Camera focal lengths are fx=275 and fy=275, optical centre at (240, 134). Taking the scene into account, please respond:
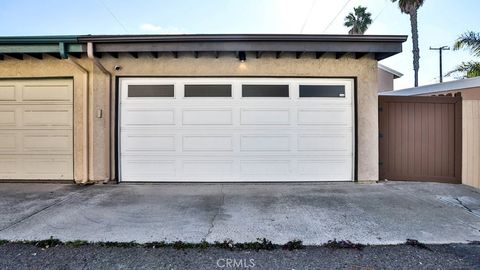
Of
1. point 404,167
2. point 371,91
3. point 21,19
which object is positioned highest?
point 21,19

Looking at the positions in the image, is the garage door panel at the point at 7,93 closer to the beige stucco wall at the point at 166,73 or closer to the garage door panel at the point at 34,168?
the beige stucco wall at the point at 166,73

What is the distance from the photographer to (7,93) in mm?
6297

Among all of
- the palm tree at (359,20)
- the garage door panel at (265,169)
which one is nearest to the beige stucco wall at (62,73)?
the garage door panel at (265,169)

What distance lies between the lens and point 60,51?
5.54 meters

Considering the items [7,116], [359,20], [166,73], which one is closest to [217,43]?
[166,73]

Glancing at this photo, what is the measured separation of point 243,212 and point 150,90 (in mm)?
3655

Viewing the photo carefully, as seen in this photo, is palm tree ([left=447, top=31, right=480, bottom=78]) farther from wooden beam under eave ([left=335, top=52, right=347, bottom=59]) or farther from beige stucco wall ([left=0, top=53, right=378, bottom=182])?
wooden beam under eave ([left=335, top=52, right=347, bottom=59])

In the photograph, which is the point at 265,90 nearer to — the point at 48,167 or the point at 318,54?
the point at 318,54

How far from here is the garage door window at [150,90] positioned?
20.4 feet

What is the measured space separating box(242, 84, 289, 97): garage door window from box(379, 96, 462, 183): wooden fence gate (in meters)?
2.31

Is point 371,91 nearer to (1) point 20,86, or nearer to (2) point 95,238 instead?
(2) point 95,238

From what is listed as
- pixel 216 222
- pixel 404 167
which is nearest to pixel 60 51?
pixel 216 222

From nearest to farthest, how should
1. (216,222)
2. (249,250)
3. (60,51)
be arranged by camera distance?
(249,250)
(216,222)
(60,51)

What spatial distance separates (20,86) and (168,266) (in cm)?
612
